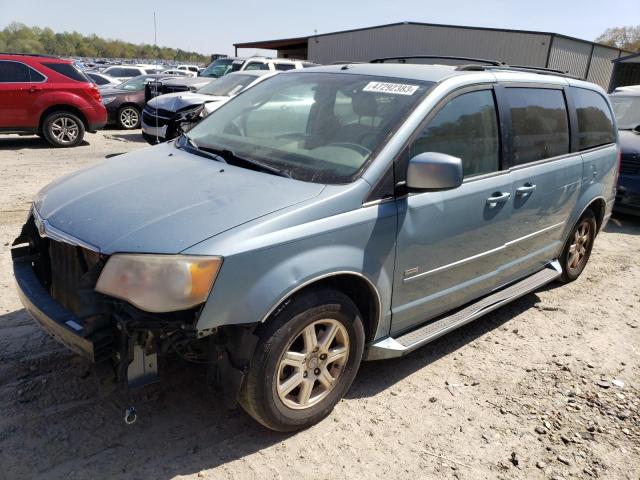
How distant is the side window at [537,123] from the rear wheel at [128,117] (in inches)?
486

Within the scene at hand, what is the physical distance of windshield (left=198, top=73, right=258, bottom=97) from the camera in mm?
11375

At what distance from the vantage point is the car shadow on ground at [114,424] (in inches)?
Answer: 98.2

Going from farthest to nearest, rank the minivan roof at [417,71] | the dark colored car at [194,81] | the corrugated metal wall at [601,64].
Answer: the corrugated metal wall at [601,64] → the dark colored car at [194,81] → the minivan roof at [417,71]

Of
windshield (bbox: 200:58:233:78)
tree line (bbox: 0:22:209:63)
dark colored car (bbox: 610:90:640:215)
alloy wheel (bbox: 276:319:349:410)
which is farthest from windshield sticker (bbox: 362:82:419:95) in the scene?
tree line (bbox: 0:22:209:63)

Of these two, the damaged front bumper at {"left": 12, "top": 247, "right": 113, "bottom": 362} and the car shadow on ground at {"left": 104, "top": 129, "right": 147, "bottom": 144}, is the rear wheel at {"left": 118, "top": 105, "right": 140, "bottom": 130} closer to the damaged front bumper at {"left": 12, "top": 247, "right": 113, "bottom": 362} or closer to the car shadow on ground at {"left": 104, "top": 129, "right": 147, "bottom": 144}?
the car shadow on ground at {"left": 104, "top": 129, "right": 147, "bottom": 144}

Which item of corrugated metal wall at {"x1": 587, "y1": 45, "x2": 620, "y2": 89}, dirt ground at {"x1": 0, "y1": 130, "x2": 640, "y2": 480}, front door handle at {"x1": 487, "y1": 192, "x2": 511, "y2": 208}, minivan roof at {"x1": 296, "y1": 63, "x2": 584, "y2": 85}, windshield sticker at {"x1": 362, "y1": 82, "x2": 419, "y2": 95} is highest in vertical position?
corrugated metal wall at {"x1": 587, "y1": 45, "x2": 620, "y2": 89}

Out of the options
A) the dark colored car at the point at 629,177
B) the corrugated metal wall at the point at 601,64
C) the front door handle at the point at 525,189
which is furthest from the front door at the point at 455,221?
the corrugated metal wall at the point at 601,64

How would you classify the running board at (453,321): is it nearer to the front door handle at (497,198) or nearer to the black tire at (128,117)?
the front door handle at (497,198)

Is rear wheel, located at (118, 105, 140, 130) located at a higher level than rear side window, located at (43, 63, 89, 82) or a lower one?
lower

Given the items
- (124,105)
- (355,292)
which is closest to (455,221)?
(355,292)

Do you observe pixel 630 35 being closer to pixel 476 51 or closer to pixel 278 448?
pixel 476 51

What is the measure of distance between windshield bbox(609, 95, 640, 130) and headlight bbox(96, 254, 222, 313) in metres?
8.91

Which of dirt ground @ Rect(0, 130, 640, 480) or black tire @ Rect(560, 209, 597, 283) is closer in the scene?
dirt ground @ Rect(0, 130, 640, 480)

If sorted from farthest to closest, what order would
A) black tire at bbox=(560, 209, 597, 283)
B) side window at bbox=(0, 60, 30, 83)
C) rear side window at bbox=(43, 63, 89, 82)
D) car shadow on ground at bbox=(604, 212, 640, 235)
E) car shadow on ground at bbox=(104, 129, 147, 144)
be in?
car shadow on ground at bbox=(104, 129, 147, 144), rear side window at bbox=(43, 63, 89, 82), side window at bbox=(0, 60, 30, 83), car shadow on ground at bbox=(604, 212, 640, 235), black tire at bbox=(560, 209, 597, 283)
